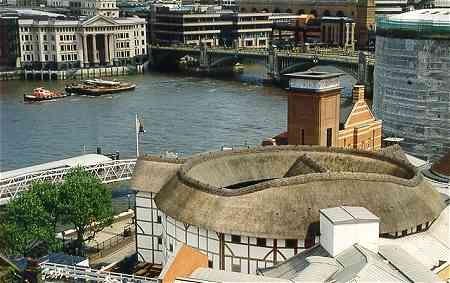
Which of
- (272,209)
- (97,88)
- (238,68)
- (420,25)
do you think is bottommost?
(238,68)

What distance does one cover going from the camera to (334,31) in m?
164

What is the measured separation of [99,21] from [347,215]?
425 ft

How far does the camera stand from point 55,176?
56406 mm

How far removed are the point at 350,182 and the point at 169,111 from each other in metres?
67.6

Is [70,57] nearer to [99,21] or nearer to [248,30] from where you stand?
[99,21]

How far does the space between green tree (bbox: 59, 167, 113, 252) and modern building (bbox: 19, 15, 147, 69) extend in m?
107

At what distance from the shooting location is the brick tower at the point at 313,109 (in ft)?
182

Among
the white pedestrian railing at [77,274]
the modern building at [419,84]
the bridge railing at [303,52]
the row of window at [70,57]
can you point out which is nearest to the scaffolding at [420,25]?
the modern building at [419,84]

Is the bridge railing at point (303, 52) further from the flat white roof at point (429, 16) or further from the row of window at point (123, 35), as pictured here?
the flat white roof at point (429, 16)

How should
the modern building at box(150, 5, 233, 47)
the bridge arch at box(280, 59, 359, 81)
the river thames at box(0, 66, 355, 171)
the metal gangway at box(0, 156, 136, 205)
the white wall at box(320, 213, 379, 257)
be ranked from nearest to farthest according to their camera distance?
1. the white wall at box(320, 213, 379, 257)
2. the metal gangway at box(0, 156, 136, 205)
3. the river thames at box(0, 66, 355, 171)
4. the bridge arch at box(280, 59, 359, 81)
5. the modern building at box(150, 5, 233, 47)

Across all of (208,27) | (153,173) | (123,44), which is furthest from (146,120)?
(208,27)

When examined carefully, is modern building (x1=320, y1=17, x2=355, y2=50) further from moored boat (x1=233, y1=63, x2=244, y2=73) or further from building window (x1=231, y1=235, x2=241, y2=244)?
building window (x1=231, y1=235, x2=241, y2=244)

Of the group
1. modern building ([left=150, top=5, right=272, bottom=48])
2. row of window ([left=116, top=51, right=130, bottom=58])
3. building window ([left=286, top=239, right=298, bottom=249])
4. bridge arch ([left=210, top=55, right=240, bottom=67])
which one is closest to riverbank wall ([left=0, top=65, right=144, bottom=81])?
row of window ([left=116, top=51, right=130, bottom=58])

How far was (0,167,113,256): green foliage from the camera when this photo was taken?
129 feet
